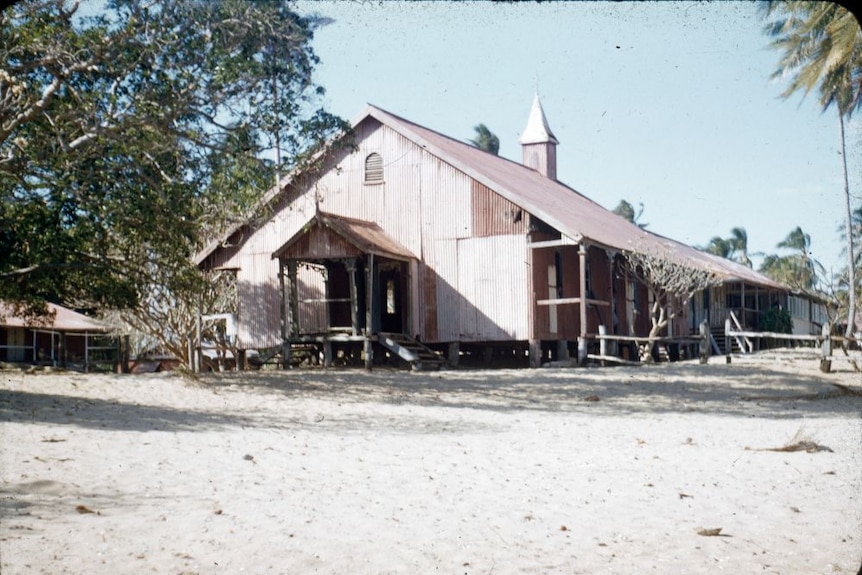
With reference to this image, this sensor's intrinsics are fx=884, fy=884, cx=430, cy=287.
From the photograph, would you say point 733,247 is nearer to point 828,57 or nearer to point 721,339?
point 721,339

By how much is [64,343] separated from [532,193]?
70.2 feet

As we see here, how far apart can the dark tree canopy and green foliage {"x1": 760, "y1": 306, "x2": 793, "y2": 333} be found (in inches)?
992

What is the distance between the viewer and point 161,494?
770 centimetres

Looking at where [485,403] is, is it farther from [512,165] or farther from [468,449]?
[512,165]

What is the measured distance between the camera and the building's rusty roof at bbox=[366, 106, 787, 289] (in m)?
22.2

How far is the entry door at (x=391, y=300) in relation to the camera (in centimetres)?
2447

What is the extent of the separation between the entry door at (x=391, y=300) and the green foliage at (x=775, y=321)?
1788cm

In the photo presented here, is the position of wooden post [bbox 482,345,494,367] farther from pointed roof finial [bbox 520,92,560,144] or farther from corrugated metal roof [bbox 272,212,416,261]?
pointed roof finial [bbox 520,92,560,144]

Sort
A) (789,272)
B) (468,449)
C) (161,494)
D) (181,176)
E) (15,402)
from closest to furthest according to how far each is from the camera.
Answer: (161,494) → (468,449) → (15,402) → (181,176) → (789,272)

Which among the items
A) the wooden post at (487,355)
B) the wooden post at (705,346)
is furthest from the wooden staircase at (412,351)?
the wooden post at (705,346)

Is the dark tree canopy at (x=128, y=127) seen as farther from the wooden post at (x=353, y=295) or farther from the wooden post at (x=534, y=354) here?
the wooden post at (x=534, y=354)

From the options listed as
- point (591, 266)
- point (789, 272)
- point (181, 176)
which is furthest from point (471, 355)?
point (789, 272)

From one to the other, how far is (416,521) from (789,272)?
1489 inches

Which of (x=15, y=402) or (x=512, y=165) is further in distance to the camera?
(x=512, y=165)
